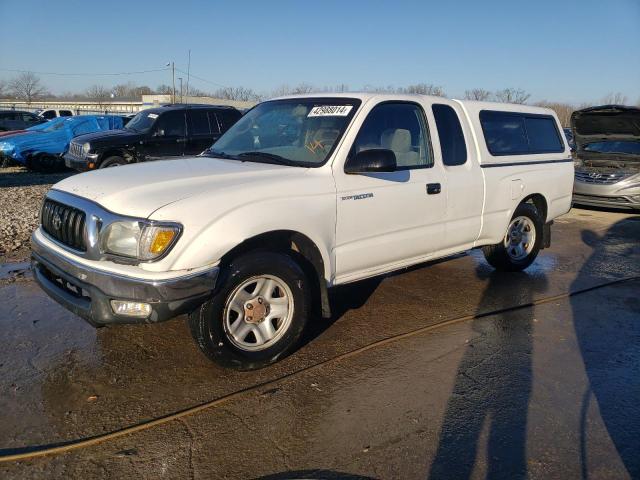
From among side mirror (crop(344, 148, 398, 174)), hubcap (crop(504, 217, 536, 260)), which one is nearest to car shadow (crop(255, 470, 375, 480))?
side mirror (crop(344, 148, 398, 174))

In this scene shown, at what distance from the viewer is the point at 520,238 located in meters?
6.07

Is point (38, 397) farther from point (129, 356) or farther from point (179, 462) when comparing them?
point (179, 462)

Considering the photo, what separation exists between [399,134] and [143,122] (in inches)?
337

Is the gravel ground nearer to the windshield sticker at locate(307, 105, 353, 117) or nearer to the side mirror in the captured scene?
the windshield sticker at locate(307, 105, 353, 117)

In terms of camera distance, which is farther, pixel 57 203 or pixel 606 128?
pixel 606 128

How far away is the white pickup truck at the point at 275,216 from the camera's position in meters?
3.07

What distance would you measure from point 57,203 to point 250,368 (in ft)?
5.85

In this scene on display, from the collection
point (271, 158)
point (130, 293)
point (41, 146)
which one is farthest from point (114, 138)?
point (130, 293)

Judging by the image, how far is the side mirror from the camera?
148 inches

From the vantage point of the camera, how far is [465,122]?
504 cm

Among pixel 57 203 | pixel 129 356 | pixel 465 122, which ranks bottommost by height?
pixel 129 356


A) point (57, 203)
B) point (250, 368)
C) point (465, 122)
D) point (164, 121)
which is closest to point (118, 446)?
point (250, 368)

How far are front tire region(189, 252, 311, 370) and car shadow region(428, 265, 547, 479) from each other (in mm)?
1224

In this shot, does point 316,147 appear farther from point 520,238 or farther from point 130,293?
point 520,238
